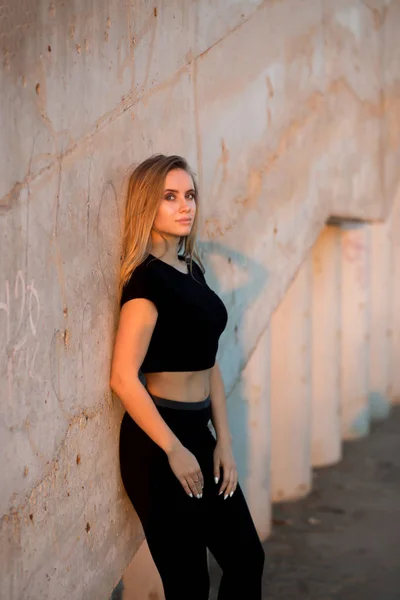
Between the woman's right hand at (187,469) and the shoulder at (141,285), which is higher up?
the shoulder at (141,285)

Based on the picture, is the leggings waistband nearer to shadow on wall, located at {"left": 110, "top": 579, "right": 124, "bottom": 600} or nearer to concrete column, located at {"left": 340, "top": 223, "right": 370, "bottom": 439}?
shadow on wall, located at {"left": 110, "top": 579, "right": 124, "bottom": 600}

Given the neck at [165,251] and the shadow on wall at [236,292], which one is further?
the shadow on wall at [236,292]

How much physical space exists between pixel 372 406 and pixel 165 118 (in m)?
6.25

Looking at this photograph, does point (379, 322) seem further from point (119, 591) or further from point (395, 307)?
point (119, 591)

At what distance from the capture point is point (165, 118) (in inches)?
121

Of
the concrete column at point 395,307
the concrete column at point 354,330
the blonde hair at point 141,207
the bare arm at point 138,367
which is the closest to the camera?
the bare arm at point 138,367

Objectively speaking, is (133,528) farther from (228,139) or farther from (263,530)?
(263,530)

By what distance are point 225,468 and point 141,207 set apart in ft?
3.14

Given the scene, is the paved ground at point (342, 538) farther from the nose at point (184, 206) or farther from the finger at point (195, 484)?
the nose at point (184, 206)

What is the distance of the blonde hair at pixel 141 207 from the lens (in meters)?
2.76

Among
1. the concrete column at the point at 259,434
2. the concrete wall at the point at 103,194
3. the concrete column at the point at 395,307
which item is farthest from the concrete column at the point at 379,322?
the concrete wall at the point at 103,194

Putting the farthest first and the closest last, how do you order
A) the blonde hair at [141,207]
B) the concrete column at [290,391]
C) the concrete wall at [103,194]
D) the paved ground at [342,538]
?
the concrete column at [290,391], the paved ground at [342,538], the blonde hair at [141,207], the concrete wall at [103,194]

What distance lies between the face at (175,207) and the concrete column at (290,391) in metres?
3.26

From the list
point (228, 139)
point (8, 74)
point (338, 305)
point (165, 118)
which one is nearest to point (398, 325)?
point (338, 305)
